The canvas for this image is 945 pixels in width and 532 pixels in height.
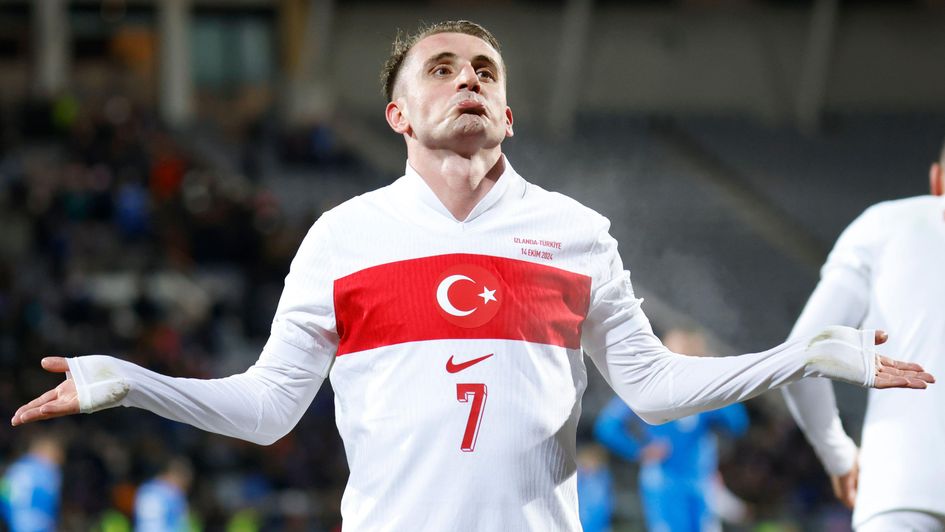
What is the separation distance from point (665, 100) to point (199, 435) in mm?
14183

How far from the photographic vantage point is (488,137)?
3311 mm

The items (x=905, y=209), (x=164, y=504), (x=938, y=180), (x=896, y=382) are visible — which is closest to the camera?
(x=896, y=382)

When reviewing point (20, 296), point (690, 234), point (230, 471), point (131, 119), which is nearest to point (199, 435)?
point (230, 471)

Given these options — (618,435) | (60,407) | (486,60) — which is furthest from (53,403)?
(618,435)

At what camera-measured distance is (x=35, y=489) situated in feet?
36.4

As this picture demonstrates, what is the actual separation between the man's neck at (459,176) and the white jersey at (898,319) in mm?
1268

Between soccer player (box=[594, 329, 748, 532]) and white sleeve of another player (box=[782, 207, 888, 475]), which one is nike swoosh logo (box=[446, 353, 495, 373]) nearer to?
white sleeve of another player (box=[782, 207, 888, 475])

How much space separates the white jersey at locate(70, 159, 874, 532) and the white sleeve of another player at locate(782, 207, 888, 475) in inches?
37.1

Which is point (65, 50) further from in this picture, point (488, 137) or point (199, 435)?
point (488, 137)

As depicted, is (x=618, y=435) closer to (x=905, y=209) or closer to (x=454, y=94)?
(x=905, y=209)

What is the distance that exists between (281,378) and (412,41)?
3.05ft

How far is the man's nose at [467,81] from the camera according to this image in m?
3.30

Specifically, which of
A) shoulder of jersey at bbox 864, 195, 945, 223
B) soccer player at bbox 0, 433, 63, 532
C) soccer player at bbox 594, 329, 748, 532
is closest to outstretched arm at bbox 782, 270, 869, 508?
shoulder of jersey at bbox 864, 195, 945, 223

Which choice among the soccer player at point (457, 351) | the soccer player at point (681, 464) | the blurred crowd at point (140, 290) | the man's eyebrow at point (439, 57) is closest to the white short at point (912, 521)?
the soccer player at point (457, 351)
